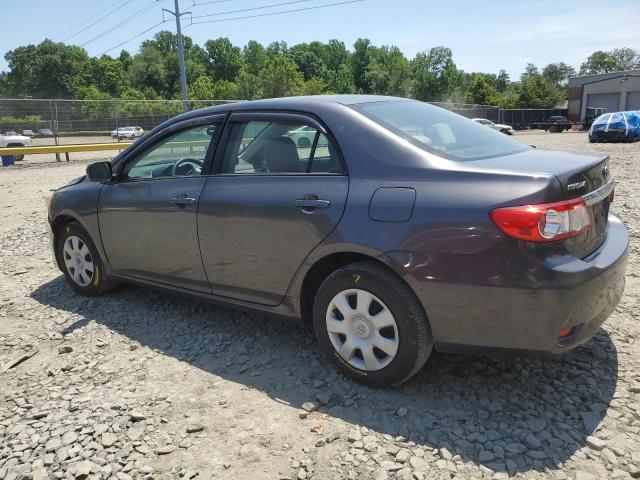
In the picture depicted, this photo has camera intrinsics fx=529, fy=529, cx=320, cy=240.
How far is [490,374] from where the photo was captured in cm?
313

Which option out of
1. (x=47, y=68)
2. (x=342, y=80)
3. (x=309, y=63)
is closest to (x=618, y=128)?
(x=342, y=80)

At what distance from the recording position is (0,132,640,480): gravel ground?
2450 mm

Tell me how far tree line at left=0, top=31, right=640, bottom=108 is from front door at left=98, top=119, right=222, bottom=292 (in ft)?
237

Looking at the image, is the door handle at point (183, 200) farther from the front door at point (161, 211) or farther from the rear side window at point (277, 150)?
the rear side window at point (277, 150)

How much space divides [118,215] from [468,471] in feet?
10.5

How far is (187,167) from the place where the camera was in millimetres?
3945

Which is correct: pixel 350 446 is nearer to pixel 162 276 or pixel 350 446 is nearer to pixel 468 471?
pixel 468 471

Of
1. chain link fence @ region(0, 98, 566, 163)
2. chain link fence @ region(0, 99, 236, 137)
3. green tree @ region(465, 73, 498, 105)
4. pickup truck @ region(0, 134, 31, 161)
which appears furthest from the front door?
green tree @ region(465, 73, 498, 105)

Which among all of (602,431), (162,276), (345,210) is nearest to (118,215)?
(162,276)

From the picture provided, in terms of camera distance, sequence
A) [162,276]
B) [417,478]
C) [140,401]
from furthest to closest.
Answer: [162,276], [140,401], [417,478]

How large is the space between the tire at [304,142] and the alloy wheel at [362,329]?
3.12 feet

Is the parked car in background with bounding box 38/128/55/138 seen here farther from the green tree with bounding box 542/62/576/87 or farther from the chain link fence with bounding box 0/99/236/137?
the green tree with bounding box 542/62/576/87

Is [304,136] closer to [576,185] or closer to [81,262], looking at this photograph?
[576,185]

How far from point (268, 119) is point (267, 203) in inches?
24.2
